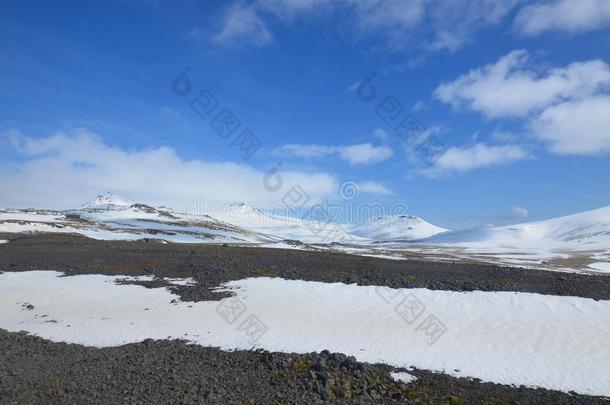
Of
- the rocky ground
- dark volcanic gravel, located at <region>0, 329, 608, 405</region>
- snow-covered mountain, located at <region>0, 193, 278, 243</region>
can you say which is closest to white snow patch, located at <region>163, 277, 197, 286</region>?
the rocky ground

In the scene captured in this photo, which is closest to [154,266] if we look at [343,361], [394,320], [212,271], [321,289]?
[212,271]

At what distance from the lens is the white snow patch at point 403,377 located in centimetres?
1289

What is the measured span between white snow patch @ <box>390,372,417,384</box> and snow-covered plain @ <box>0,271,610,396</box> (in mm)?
901

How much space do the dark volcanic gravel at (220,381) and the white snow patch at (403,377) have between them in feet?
0.64

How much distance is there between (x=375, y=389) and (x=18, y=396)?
907 cm

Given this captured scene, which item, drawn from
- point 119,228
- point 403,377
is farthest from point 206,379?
point 119,228

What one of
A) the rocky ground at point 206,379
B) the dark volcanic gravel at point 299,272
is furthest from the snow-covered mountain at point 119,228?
the rocky ground at point 206,379

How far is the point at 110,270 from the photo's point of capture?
28.3 metres

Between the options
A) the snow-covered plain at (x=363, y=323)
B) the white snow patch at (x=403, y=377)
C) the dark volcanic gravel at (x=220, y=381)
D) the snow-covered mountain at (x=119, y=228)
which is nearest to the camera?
the dark volcanic gravel at (x=220, y=381)

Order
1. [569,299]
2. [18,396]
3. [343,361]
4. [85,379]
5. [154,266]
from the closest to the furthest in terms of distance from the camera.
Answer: [18,396] → [85,379] → [343,361] → [569,299] → [154,266]

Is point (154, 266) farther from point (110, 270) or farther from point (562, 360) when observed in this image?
point (562, 360)

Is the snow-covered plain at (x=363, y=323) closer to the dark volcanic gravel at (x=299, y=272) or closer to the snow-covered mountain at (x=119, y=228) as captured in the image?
the dark volcanic gravel at (x=299, y=272)

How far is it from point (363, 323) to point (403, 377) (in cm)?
532

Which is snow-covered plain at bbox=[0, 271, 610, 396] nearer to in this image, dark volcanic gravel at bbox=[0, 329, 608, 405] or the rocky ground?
the rocky ground
